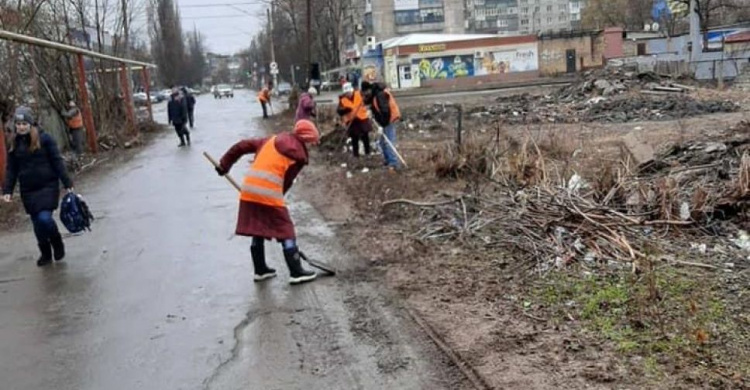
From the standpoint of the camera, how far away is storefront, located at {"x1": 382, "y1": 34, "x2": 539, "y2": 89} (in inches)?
2359

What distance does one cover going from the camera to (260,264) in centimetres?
702

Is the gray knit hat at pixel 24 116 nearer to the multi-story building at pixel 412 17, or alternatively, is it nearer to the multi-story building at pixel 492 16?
the multi-story building at pixel 412 17

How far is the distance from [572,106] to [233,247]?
66.9ft

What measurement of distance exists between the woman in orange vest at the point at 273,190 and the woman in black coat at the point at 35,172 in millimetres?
2330

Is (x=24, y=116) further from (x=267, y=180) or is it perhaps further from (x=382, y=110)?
(x=382, y=110)

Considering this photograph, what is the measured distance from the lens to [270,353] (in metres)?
5.06

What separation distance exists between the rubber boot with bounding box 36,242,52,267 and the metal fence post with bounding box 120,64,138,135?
740 inches

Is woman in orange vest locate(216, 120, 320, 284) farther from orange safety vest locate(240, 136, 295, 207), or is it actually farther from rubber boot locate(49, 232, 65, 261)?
rubber boot locate(49, 232, 65, 261)

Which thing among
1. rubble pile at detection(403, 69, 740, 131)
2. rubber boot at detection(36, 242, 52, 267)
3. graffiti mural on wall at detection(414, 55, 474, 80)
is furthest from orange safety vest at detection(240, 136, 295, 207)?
graffiti mural on wall at detection(414, 55, 474, 80)

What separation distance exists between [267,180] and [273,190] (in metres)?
0.10

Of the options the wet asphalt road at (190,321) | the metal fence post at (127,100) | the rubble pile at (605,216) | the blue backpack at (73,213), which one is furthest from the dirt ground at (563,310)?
the metal fence post at (127,100)

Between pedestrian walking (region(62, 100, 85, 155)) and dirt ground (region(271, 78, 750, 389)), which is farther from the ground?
pedestrian walking (region(62, 100, 85, 155))

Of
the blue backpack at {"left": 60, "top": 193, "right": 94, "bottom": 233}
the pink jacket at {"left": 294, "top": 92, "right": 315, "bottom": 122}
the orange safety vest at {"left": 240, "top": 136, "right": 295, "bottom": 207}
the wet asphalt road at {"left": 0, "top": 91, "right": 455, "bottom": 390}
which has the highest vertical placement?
the pink jacket at {"left": 294, "top": 92, "right": 315, "bottom": 122}

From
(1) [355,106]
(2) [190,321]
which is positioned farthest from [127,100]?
(2) [190,321]
